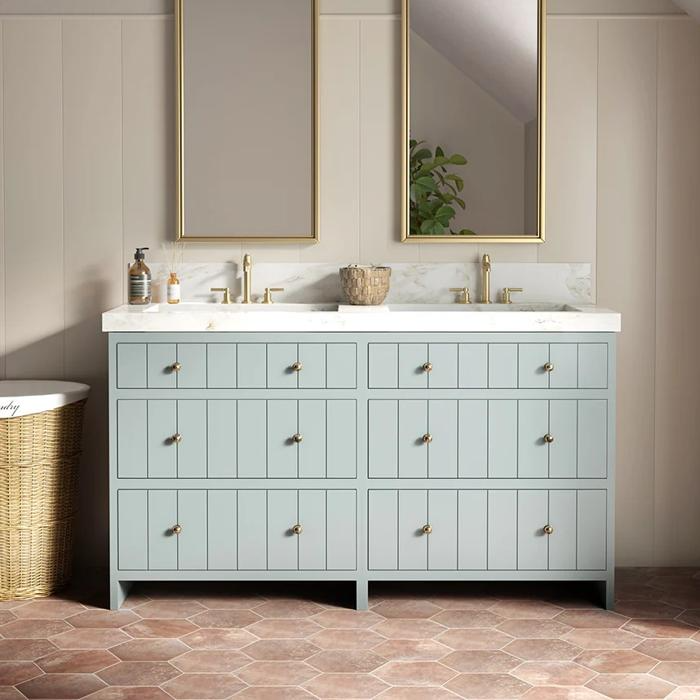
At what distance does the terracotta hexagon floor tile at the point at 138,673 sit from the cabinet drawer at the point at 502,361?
41.4 inches

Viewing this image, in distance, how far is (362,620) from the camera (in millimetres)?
3412

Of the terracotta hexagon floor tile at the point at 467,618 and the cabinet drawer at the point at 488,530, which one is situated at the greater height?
the cabinet drawer at the point at 488,530

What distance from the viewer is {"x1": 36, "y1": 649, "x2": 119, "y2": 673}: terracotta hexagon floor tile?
9.89 feet

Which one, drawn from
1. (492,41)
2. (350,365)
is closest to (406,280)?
(350,365)

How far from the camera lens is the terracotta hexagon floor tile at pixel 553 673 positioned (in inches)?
115

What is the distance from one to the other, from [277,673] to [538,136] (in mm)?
2028

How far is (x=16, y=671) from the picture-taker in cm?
300

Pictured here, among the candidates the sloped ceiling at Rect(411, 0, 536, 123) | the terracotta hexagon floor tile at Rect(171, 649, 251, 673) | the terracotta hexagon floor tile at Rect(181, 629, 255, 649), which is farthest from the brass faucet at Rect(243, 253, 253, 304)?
the terracotta hexagon floor tile at Rect(171, 649, 251, 673)

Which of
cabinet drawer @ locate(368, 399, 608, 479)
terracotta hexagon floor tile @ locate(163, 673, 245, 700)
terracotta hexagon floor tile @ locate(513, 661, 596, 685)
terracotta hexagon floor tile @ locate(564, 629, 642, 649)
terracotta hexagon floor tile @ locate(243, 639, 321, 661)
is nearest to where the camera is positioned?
terracotta hexagon floor tile @ locate(163, 673, 245, 700)

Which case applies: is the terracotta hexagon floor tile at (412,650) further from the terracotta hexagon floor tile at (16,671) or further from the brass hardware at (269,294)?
the brass hardware at (269,294)

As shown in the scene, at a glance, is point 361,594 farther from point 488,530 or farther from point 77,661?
point 77,661

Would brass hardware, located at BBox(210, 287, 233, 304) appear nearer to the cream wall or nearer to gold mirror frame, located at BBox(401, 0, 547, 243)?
the cream wall

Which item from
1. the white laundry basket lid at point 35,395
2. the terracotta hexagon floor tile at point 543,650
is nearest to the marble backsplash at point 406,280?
the white laundry basket lid at point 35,395

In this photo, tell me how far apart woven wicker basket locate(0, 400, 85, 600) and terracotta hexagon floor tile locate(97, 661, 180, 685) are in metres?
0.72
